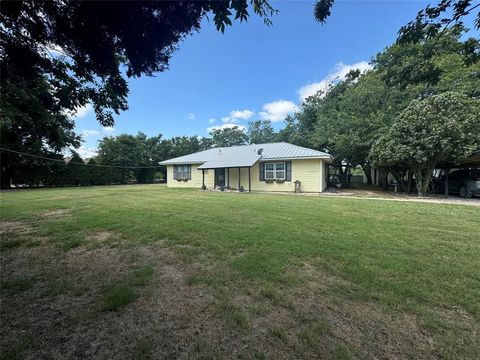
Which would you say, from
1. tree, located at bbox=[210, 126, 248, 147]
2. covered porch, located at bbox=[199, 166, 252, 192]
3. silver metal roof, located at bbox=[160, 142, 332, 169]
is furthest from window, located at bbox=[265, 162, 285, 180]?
tree, located at bbox=[210, 126, 248, 147]

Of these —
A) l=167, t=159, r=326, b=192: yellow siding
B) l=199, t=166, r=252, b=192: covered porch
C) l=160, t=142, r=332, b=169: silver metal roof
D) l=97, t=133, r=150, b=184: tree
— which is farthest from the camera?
l=97, t=133, r=150, b=184: tree

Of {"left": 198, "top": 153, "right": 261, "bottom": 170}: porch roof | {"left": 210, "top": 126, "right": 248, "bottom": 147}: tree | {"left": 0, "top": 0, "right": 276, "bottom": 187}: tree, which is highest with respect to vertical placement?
{"left": 210, "top": 126, "right": 248, "bottom": 147}: tree

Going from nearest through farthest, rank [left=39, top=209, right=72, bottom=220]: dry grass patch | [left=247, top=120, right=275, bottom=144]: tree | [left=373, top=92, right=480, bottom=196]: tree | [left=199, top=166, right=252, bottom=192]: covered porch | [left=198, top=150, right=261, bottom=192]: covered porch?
[left=39, top=209, right=72, bottom=220]: dry grass patch, [left=373, top=92, right=480, bottom=196]: tree, [left=198, top=150, right=261, bottom=192]: covered porch, [left=199, top=166, right=252, bottom=192]: covered porch, [left=247, top=120, right=275, bottom=144]: tree

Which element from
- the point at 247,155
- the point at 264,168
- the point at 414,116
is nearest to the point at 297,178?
the point at 264,168

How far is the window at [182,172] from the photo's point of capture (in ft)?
71.1

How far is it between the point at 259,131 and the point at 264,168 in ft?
95.5

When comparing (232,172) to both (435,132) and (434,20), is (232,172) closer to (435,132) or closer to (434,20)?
(435,132)

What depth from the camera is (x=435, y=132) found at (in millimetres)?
11391

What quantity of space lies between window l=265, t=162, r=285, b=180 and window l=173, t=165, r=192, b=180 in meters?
8.14

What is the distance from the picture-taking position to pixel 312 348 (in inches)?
72.0

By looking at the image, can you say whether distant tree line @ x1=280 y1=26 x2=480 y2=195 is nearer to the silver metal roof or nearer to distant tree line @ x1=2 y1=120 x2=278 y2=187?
the silver metal roof

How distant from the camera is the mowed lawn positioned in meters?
1.88

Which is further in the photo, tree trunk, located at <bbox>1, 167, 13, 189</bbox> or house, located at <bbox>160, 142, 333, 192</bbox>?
tree trunk, located at <bbox>1, 167, 13, 189</bbox>

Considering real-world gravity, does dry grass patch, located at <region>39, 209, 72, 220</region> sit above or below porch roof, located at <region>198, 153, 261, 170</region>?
below
